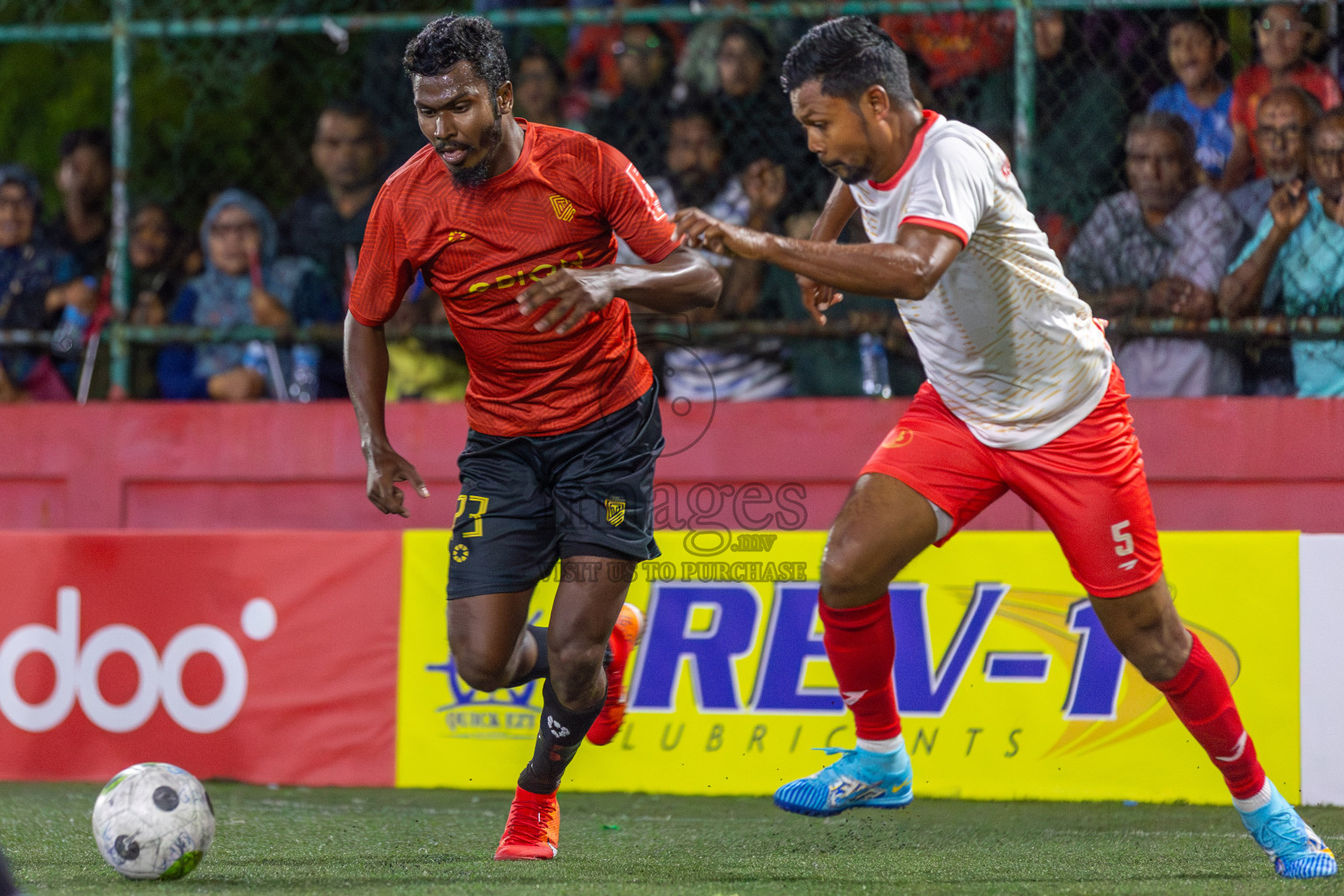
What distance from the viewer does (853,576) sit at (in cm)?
395

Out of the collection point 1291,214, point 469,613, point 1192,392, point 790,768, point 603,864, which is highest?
point 1291,214

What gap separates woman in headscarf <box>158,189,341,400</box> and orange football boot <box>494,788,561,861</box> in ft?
10.8

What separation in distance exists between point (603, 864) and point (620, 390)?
4.22 feet

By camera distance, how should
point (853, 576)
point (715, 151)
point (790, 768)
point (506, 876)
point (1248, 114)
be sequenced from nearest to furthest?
point (506, 876), point (853, 576), point (790, 768), point (1248, 114), point (715, 151)

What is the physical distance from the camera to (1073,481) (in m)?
3.83

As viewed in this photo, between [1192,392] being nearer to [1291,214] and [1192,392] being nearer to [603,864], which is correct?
[1291,214]

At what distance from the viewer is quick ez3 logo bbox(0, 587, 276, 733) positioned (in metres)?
5.91

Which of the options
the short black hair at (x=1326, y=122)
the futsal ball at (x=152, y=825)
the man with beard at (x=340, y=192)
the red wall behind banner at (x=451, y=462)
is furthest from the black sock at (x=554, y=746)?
the short black hair at (x=1326, y=122)

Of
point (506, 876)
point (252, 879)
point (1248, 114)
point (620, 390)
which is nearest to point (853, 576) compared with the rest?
point (620, 390)

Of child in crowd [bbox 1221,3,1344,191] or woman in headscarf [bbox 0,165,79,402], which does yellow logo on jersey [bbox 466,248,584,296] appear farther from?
woman in headscarf [bbox 0,165,79,402]

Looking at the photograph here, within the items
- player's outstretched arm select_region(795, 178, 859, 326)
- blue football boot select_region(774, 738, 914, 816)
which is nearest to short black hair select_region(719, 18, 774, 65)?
player's outstretched arm select_region(795, 178, 859, 326)

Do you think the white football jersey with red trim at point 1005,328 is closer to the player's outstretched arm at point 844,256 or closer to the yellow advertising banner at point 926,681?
the player's outstretched arm at point 844,256

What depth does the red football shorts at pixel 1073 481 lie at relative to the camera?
380cm

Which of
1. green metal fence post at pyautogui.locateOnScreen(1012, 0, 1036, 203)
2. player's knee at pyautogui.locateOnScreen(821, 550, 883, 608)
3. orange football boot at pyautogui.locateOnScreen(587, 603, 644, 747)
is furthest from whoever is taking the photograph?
green metal fence post at pyautogui.locateOnScreen(1012, 0, 1036, 203)
